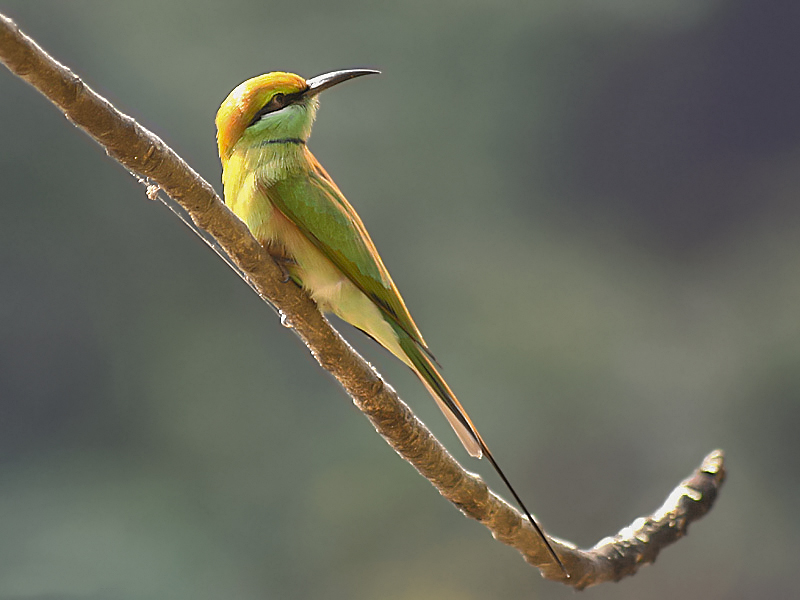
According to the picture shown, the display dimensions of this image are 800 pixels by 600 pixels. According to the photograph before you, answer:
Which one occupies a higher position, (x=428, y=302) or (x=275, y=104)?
(x=428, y=302)

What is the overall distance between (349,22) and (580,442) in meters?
1.80

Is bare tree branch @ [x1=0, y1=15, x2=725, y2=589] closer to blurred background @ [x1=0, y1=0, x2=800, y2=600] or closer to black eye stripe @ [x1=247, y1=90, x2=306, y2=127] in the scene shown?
black eye stripe @ [x1=247, y1=90, x2=306, y2=127]

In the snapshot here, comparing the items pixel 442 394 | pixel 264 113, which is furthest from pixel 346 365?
pixel 264 113

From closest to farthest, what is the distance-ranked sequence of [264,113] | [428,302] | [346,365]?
[346,365]
[264,113]
[428,302]

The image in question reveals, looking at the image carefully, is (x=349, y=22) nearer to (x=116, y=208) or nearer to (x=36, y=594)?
(x=116, y=208)

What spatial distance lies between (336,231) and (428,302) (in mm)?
1975

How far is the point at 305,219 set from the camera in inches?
45.1

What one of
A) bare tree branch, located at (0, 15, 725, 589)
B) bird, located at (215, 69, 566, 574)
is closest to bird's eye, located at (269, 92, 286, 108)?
bird, located at (215, 69, 566, 574)

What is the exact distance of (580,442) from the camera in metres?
3.10

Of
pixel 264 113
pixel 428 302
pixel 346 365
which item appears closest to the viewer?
pixel 346 365

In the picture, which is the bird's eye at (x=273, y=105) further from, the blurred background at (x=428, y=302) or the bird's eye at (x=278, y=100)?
the blurred background at (x=428, y=302)

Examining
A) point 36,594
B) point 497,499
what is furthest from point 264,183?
point 36,594

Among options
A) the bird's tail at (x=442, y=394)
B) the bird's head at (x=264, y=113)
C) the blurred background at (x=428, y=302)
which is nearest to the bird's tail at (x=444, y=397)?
the bird's tail at (x=442, y=394)

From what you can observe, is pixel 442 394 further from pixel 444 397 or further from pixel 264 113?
pixel 264 113
